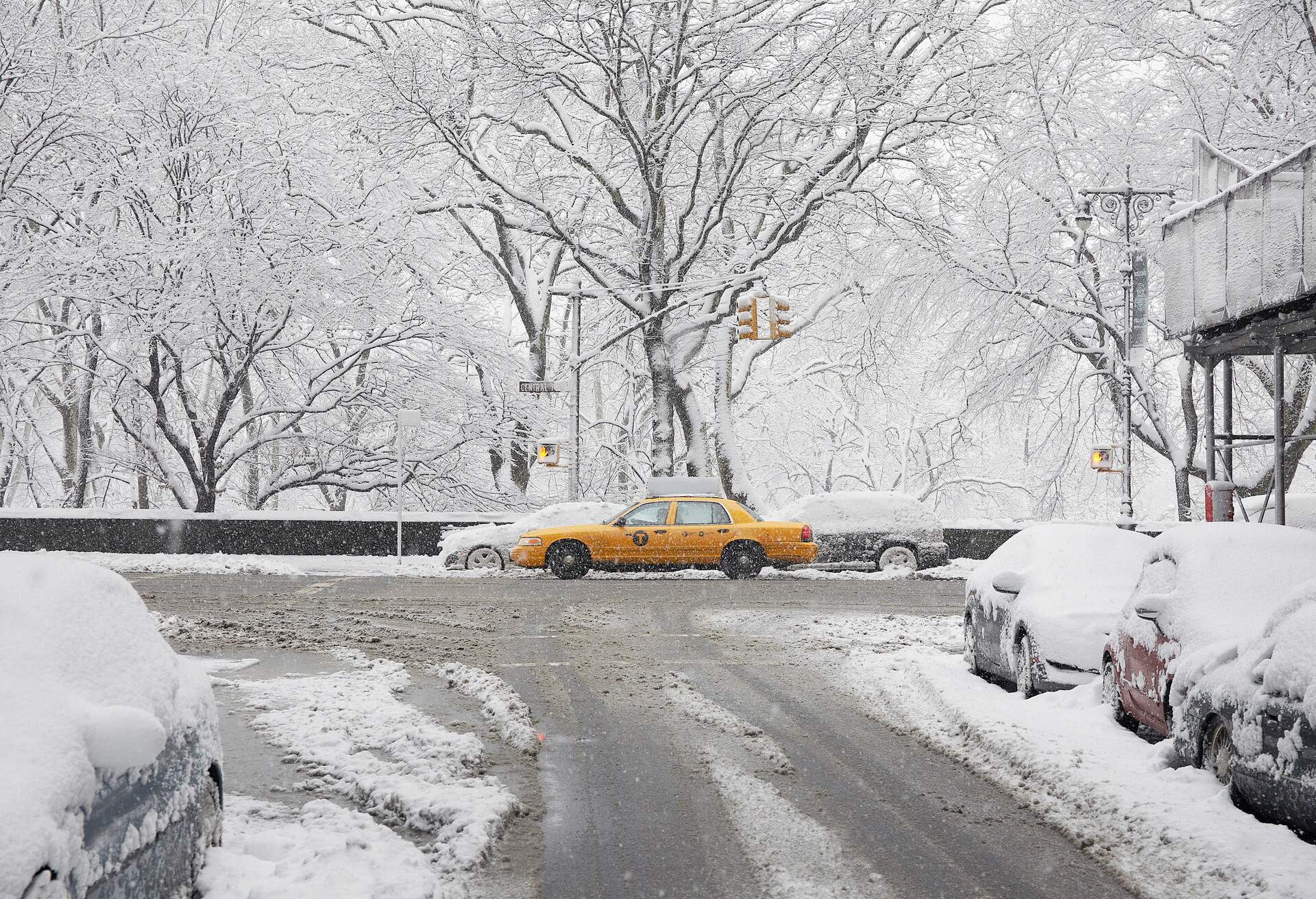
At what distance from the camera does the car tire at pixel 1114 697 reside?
29.1ft

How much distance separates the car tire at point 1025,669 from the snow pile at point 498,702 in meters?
3.91

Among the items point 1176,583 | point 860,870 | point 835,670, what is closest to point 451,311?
point 835,670

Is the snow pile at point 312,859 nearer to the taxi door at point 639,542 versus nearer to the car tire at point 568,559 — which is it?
the car tire at point 568,559

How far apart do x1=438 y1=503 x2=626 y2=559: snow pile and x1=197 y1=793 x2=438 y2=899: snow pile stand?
17.8 meters

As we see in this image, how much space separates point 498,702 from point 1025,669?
13.6 ft

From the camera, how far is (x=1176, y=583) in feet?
28.0

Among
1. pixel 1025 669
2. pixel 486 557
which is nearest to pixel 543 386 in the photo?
pixel 486 557

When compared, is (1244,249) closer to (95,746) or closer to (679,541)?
(679,541)

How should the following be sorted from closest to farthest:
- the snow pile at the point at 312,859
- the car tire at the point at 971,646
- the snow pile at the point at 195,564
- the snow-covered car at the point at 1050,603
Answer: the snow pile at the point at 312,859
the snow-covered car at the point at 1050,603
the car tire at the point at 971,646
the snow pile at the point at 195,564

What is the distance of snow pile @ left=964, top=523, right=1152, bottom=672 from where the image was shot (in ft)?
32.6

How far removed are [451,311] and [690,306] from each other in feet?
21.7

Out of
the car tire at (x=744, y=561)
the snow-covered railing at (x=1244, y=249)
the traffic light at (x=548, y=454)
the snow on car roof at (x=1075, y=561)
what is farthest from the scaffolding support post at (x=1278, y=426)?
the traffic light at (x=548, y=454)

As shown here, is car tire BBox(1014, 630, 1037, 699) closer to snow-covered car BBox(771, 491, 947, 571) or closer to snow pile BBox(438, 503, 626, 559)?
snow-covered car BBox(771, 491, 947, 571)

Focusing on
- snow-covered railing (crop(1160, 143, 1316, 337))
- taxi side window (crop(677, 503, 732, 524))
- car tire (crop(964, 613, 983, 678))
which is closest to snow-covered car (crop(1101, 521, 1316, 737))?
car tire (crop(964, 613, 983, 678))
